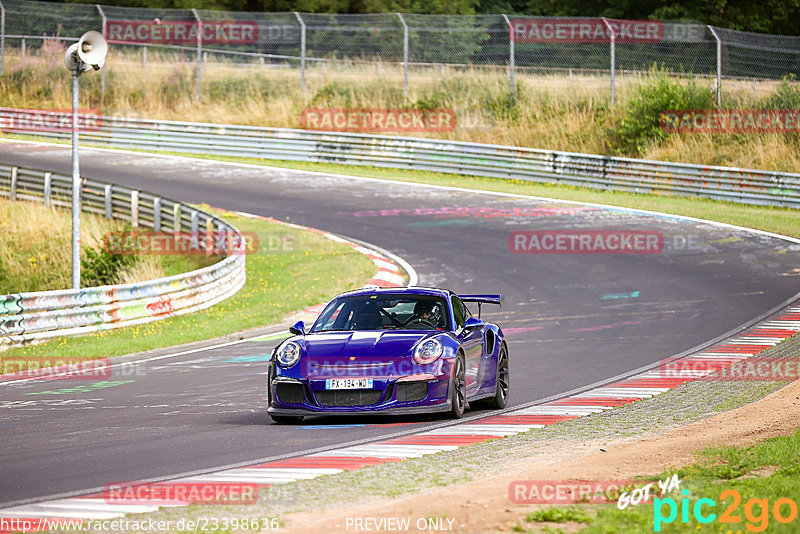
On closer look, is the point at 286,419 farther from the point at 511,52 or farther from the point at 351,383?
the point at 511,52

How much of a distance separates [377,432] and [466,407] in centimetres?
171

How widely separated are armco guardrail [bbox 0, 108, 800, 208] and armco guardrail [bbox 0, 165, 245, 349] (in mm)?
9706

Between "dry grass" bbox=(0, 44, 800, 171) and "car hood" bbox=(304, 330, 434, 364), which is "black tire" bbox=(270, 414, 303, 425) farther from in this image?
"dry grass" bbox=(0, 44, 800, 171)

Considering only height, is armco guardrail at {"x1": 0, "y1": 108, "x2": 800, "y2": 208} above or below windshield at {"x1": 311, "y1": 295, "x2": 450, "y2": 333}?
below

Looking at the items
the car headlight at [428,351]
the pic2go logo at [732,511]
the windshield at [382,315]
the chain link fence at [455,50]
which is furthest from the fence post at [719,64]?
the pic2go logo at [732,511]

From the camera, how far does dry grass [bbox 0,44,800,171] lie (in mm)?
35219

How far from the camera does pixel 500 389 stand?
11.9 meters

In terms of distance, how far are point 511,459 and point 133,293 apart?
39.3 feet

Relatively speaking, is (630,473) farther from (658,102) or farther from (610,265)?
(658,102)

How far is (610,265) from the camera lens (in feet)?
76.8

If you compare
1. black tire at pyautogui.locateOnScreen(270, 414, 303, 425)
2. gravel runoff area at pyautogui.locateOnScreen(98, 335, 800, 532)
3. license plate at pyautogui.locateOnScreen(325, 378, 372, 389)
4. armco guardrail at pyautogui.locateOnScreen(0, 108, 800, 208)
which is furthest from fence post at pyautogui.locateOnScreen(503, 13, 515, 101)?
license plate at pyautogui.locateOnScreen(325, 378, 372, 389)

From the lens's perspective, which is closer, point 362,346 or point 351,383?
point 351,383

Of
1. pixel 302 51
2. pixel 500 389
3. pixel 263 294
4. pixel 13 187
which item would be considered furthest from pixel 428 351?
pixel 302 51

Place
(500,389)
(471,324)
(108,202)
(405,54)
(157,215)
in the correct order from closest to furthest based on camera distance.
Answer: (471,324)
(500,389)
(157,215)
(108,202)
(405,54)
